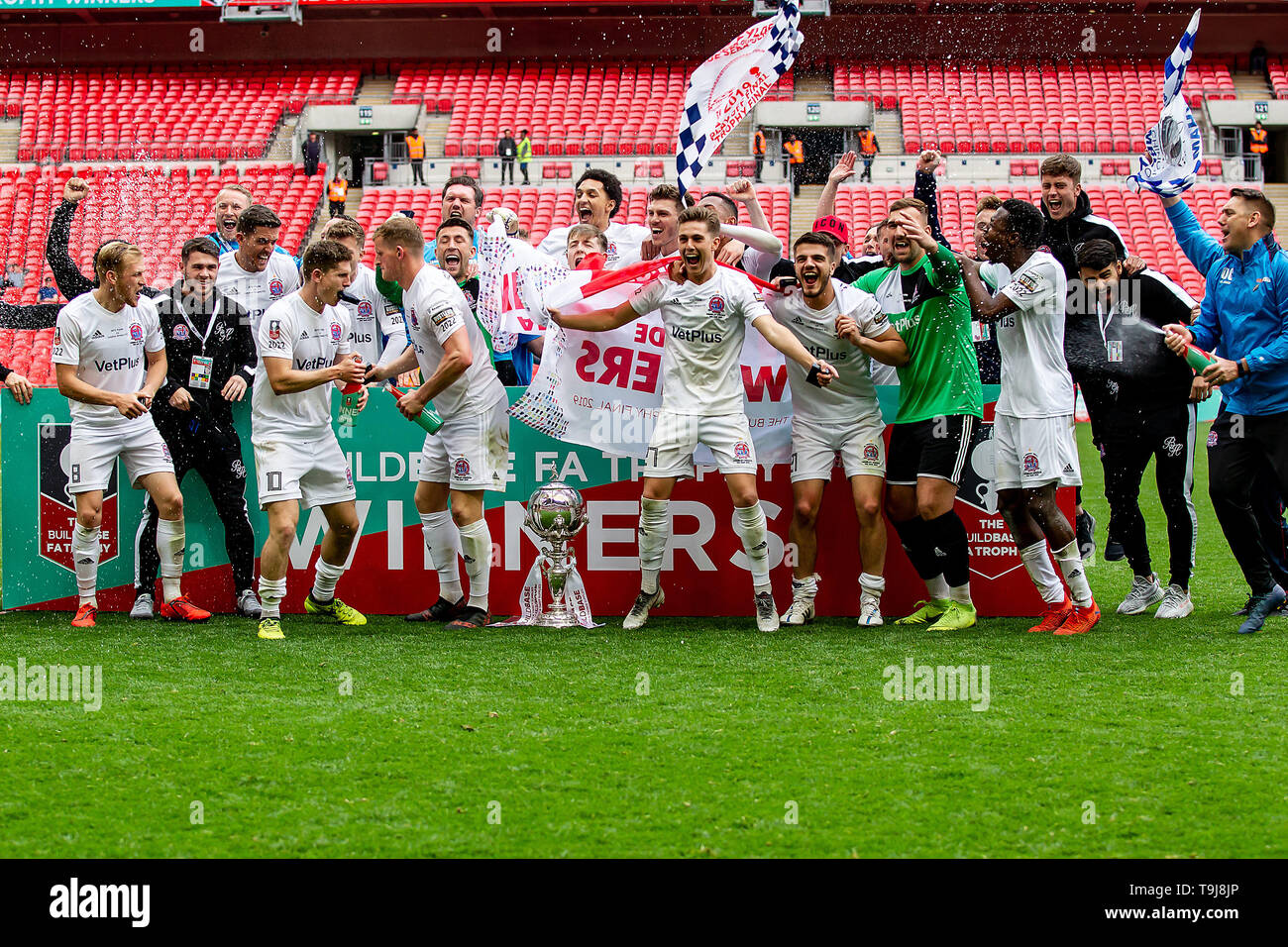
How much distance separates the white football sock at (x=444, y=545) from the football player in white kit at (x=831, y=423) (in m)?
1.72

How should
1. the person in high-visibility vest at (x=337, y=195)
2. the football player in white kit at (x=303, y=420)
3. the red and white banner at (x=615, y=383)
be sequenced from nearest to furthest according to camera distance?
the football player in white kit at (x=303, y=420), the red and white banner at (x=615, y=383), the person in high-visibility vest at (x=337, y=195)

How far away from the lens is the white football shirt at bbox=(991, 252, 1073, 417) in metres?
5.87

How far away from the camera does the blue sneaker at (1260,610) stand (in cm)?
595

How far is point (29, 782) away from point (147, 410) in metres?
2.97

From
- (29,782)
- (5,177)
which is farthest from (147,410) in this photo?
(5,177)

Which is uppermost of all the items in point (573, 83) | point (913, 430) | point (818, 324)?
point (573, 83)

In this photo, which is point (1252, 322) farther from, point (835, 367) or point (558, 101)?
point (558, 101)

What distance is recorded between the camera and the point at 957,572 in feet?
20.7

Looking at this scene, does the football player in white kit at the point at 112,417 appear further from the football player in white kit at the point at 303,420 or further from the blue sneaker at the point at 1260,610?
the blue sneaker at the point at 1260,610

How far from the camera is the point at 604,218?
7305mm

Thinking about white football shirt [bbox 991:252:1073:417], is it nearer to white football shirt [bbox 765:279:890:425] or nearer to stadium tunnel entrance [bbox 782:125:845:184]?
white football shirt [bbox 765:279:890:425]

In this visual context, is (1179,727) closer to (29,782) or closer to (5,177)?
(29,782)

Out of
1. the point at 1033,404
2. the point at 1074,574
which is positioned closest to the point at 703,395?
the point at 1033,404

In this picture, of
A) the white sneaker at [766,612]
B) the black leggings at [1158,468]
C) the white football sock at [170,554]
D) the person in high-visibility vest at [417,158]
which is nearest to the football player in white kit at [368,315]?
the white football sock at [170,554]
